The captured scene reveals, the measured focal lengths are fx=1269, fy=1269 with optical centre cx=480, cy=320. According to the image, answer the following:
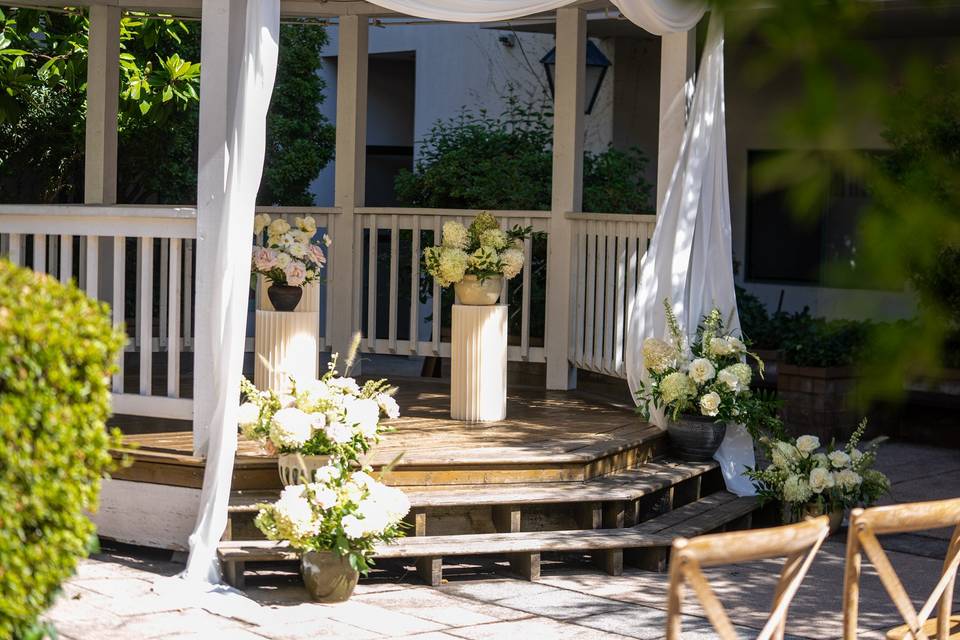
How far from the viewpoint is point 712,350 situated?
710 centimetres

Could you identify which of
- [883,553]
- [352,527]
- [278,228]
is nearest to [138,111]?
[278,228]

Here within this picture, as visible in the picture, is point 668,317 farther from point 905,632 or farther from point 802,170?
point 802,170

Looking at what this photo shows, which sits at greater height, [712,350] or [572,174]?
[572,174]

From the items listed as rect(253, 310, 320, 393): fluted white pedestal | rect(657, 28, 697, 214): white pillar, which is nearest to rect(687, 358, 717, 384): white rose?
rect(657, 28, 697, 214): white pillar

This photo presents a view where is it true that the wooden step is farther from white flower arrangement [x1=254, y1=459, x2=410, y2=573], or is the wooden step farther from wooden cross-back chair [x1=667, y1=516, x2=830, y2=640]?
wooden cross-back chair [x1=667, y1=516, x2=830, y2=640]

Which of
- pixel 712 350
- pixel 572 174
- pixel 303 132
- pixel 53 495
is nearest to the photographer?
pixel 53 495

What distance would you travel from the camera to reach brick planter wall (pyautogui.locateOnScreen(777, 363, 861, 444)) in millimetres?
9859

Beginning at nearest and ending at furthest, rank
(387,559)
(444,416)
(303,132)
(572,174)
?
(387,559) < (444,416) < (572,174) < (303,132)

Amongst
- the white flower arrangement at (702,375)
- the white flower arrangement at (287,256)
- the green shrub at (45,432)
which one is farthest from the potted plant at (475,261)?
the green shrub at (45,432)

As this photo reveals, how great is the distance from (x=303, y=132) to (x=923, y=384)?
7.20 m

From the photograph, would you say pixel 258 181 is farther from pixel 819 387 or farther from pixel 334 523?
pixel 819 387

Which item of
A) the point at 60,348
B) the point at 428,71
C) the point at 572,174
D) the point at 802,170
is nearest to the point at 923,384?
the point at 572,174

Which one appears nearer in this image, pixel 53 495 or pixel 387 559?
pixel 53 495

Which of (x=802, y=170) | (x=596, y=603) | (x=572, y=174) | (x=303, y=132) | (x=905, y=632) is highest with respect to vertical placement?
(x=303, y=132)
